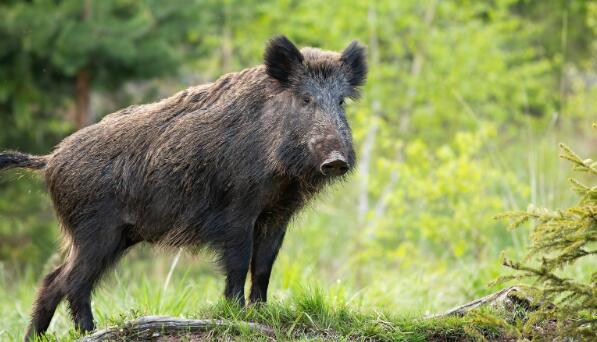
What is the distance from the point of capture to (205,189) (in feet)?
16.7

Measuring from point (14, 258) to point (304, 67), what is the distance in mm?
7660

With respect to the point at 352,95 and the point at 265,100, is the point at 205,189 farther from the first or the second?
the point at 352,95

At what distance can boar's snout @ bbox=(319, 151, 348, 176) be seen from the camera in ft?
15.4

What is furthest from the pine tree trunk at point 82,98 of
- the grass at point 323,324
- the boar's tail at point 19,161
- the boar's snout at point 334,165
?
the boar's snout at point 334,165

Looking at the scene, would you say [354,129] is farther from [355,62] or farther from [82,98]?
[355,62]

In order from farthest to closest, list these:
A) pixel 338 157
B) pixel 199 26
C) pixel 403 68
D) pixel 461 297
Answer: pixel 403 68
pixel 199 26
pixel 461 297
pixel 338 157

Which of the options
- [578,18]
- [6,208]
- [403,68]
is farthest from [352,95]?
[578,18]

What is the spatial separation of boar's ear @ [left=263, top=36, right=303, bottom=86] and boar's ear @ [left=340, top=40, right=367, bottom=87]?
40 centimetres

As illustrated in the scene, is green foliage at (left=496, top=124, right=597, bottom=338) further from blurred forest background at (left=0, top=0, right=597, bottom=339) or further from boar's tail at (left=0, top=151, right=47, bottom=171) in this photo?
boar's tail at (left=0, top=151, right=47, bottom=171)

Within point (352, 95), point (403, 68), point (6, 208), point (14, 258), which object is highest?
point (352, 95)

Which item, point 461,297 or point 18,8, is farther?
point 18,8

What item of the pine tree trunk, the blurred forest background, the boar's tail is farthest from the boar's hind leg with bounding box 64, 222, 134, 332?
the pine tree trunk

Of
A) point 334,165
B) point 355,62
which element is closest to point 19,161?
point 334,165

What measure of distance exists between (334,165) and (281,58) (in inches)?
34.9
